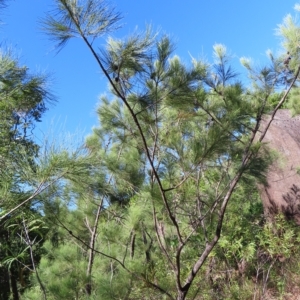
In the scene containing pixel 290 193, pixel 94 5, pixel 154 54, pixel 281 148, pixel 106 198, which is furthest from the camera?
pixel 281 148

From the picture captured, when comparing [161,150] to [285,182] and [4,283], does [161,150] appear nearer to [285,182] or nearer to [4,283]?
[285,182]

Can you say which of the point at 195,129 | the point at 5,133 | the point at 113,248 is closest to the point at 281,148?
the point at 195,129

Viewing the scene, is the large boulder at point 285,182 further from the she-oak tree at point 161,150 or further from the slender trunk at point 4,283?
the slender trunk at point 4,283

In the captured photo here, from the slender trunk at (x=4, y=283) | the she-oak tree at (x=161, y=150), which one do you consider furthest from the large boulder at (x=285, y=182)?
the slender trunk at (x=4, y=283)

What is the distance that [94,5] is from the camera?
4.72 feet

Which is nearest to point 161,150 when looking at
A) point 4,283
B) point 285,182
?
point 285,182

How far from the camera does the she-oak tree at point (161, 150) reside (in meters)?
1.73

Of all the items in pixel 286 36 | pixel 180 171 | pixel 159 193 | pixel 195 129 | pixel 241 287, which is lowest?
pixel 241 287

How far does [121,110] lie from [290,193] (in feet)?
7.51

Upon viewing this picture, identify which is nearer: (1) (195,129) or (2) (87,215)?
(1) (195,129)

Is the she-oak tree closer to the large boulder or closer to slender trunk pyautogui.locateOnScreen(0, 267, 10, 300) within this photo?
the large boulder

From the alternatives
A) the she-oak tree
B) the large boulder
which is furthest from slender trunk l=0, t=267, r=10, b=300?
the large boulder

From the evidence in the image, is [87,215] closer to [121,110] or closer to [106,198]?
[106,198]

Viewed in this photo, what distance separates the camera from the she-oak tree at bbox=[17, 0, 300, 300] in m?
1.73
